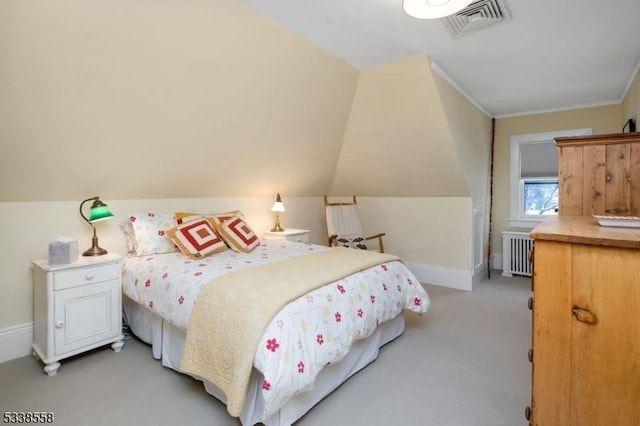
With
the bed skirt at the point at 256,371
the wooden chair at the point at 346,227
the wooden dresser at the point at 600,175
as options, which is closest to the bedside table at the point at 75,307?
the bed skirt at the point at 256,371

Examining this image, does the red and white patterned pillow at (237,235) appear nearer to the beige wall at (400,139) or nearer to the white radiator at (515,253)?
the beige wall at (400,139)

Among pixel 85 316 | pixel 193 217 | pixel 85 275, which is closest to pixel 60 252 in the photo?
pixel 85 275

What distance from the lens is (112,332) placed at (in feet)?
7.72

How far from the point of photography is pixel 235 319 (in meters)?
1.60

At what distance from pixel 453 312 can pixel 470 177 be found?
161cm

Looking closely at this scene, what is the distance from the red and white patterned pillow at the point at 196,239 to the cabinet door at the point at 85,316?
523mm

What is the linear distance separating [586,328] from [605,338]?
0.16 ft

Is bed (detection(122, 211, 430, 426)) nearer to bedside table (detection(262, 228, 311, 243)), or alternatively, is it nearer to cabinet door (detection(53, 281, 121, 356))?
cabinet door (detection(53, 281, 121, 356))

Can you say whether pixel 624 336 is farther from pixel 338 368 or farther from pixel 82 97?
pixel 82 97

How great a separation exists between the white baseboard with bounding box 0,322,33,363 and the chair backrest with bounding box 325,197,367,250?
297 centimetres

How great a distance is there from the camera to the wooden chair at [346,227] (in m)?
4.16

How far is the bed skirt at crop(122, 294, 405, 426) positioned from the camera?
1.58 m

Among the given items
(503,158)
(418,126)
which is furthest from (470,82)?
(503,158)

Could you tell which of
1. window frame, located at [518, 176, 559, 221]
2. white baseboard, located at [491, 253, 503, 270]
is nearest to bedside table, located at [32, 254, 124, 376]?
white baseboard, located at [491, 253, 503, 270]
